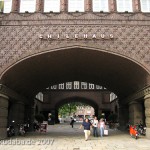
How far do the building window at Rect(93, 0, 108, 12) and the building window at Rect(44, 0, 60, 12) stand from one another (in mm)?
2787

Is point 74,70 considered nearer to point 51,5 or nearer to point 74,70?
point 74,70

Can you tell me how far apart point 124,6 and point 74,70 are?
7031mm

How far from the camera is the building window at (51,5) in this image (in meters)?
18.1

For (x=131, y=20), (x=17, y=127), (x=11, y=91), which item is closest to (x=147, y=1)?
(x=131, y=20)

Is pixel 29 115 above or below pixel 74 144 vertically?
above

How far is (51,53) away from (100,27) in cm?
395

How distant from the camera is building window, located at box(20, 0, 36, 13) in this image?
18.1 metres

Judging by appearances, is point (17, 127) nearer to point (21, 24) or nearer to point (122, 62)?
point (21, 24)

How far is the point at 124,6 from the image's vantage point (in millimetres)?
18234

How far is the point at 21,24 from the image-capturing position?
17.3 m

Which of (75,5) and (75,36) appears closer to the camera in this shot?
(75,36)

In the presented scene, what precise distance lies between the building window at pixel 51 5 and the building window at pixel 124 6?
461 cm

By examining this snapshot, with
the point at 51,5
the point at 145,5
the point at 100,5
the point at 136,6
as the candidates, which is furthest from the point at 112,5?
the point at 51,5

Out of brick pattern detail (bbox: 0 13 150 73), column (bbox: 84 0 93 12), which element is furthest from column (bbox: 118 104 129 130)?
column (bbox: 84 0 93 12)
